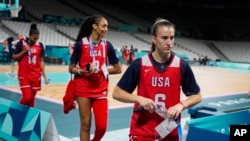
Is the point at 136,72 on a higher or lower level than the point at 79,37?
lower

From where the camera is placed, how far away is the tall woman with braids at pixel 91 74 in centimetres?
434

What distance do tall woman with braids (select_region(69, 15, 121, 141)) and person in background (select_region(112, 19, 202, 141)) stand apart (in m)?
1.51

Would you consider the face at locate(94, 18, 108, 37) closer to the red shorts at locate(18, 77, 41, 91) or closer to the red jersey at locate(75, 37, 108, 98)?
the red jersey at locate(75, 37, 108, 98)

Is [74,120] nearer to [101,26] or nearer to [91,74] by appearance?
[91,74]

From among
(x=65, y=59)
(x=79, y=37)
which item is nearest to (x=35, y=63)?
(x=79, y=37)

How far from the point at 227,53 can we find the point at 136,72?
134 ft

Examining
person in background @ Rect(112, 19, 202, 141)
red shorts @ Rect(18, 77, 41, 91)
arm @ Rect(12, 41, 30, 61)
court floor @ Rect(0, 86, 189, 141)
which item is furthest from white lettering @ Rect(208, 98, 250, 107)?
person in background @ Rect(112, 19, 202, 141)

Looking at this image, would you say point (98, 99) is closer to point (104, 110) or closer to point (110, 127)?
point (104, 110)

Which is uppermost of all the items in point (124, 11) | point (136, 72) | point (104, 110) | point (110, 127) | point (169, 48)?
point (124, 11)

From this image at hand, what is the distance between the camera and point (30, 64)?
6.00m

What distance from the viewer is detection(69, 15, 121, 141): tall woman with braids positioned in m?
4.34

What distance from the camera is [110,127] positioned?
6.69m

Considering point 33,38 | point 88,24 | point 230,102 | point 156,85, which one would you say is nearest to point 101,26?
point 88,24

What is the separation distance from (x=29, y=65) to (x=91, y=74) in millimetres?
2056
